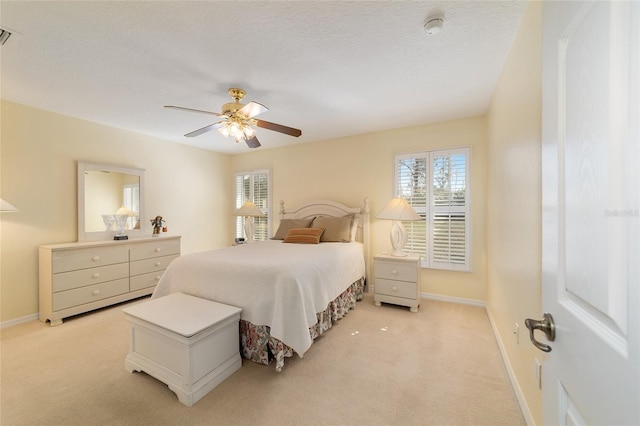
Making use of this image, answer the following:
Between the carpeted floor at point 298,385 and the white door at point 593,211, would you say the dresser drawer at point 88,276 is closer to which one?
the carpeted floor at point 298,385

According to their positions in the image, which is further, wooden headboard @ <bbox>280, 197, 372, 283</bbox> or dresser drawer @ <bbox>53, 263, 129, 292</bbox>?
wooden headboard @ <bbox>280, 197, 372, 283</bbox>

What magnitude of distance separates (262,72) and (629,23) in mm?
2313

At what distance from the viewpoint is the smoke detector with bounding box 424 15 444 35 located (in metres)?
1.64

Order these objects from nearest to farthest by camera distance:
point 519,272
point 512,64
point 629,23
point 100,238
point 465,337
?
point 629,23, point 519,272, point 512,64, point 465,337, point 100,238

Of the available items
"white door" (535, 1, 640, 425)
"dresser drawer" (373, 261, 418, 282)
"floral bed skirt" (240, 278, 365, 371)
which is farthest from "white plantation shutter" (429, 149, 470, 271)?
"white door" (535, 1, 640, 425)

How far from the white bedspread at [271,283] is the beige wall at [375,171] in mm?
1519

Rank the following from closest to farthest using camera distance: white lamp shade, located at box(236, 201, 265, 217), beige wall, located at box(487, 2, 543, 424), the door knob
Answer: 1. the door knob
2. beige wall, located at box(487, 2, 543, 424)
3. white lamp shade, located at box(236, 201, 265, 217)

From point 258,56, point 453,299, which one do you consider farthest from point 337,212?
point 258,56

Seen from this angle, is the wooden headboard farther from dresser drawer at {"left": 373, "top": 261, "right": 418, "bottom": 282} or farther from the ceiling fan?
the ceiling fan

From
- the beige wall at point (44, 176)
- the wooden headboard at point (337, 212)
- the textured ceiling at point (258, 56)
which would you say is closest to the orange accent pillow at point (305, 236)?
the wooden headboard at point (337, 212)

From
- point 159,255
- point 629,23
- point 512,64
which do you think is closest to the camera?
point 629,23

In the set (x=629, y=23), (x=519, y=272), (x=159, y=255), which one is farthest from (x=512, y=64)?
(x=159, y=255)

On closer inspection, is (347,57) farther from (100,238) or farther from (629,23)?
(100,238)

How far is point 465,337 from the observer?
2.49 meters
